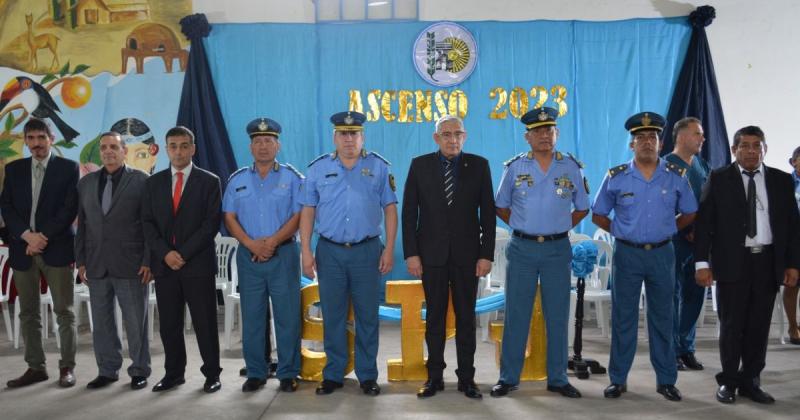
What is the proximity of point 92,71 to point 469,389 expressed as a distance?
17.9 ft

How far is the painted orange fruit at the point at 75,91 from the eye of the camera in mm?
7270

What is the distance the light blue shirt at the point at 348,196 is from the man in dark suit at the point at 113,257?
1.04 metres

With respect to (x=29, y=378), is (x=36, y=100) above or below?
above

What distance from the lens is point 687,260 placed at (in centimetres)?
447

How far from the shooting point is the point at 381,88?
697 cm

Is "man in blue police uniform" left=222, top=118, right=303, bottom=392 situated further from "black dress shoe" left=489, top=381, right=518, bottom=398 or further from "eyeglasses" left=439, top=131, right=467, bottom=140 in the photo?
"black dress shoe" left=489, top=381, right=518, bottom=398

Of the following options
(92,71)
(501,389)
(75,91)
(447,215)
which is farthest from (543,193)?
(75,91)

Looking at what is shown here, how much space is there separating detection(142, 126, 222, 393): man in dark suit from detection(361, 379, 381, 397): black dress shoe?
0.86 metres

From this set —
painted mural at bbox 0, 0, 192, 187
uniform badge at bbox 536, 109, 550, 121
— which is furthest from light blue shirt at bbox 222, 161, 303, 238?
painted mural at bbox 0, 0, 192, 187

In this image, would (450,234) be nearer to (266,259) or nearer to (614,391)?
(266,259)

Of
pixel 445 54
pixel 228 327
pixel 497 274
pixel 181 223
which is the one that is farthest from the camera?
pixel 445 54

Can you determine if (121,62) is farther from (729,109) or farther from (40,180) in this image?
(729,109)

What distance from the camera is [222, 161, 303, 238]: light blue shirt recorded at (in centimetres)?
407

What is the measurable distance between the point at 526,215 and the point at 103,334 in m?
2.58
